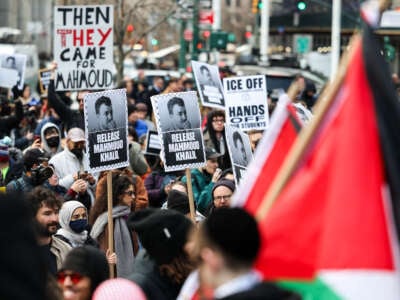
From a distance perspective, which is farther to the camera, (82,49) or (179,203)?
(82,49)

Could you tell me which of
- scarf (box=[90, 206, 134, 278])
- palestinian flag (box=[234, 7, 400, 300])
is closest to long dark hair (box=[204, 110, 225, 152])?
scarf (box=[90, 206, 134, 278])

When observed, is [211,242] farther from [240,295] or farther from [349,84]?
[349,84]

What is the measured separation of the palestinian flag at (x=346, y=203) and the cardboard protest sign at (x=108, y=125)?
504 centimetres

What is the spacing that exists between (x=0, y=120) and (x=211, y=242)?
1251 cm

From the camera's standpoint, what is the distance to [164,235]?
6.12 m

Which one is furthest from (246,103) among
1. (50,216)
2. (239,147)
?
(50,216)

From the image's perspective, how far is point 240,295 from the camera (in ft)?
13.5

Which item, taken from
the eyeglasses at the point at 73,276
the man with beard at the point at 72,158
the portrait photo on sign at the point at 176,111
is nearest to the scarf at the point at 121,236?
the portrait photo on sign at the point at 176,111

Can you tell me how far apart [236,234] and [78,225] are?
155 inches

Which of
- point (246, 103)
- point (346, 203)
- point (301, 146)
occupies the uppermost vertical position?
point (301, 146)

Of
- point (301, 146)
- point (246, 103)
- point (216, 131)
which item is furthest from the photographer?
point (216, 131)

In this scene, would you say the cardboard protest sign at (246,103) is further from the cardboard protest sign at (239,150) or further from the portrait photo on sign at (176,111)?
the portrait photo on sign at (176,111)

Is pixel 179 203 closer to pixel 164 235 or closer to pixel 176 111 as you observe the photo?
pixel 176 111

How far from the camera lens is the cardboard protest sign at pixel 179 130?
10.0m
